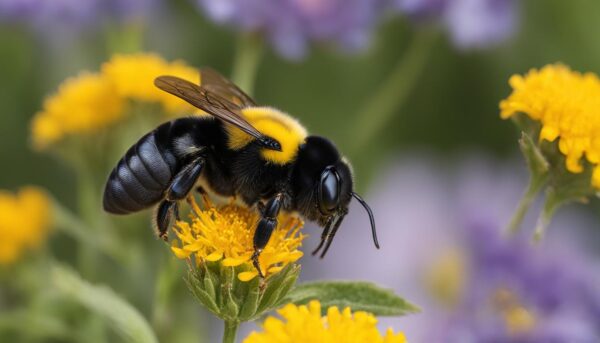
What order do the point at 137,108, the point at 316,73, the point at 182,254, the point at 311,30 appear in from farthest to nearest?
1. the point at 316,73
2. the point at 311,30
3. the point at 137,108
4. the point at 182,254

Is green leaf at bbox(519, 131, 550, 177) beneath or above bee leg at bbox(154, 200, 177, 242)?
above

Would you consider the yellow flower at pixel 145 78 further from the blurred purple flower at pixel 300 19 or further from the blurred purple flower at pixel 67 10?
the blurred purple flower at pixel 67 10

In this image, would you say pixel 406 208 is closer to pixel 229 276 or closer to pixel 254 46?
pixel 254 46

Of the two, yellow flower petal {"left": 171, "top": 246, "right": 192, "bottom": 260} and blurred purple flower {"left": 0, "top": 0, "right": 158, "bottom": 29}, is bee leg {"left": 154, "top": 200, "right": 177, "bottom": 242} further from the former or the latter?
blurred purple flower {"left": 0, "top": 0, "right": 158, "bottom": 29}

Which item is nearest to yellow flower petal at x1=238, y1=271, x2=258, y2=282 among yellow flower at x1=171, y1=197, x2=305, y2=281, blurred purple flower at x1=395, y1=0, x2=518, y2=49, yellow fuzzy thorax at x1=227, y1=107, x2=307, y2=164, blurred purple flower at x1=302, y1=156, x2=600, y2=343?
yellow flower at x1=171, y1=197, x2=305, y2=281

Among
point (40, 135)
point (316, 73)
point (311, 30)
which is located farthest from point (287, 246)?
point (316, 73)

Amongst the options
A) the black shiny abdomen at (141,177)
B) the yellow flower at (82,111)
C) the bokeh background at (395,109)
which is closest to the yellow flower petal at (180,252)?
the black shiny abdomen at (141,177)
